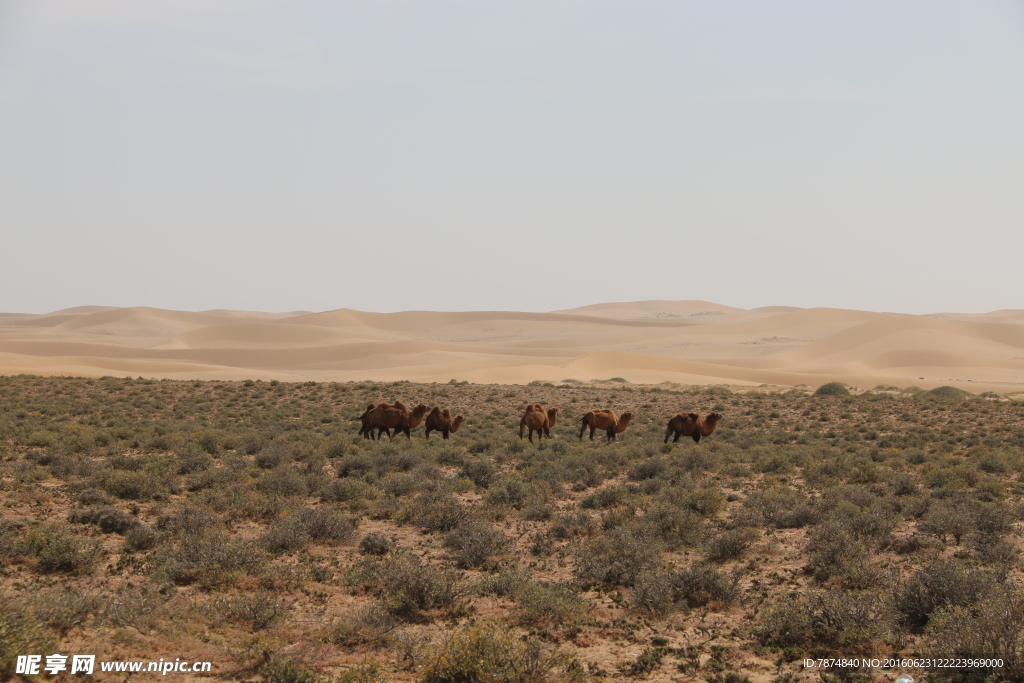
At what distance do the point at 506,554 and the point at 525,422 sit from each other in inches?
424

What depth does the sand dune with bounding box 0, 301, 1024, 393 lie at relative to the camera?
203ft

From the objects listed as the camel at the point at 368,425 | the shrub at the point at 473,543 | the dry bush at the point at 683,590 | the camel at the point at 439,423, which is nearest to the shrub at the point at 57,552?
the shrub at the point at 473,543

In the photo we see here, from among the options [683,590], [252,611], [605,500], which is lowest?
[605,500]

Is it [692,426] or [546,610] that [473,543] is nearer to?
[546,610]

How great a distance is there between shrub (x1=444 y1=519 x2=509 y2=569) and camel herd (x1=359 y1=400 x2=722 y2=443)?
32.6ft

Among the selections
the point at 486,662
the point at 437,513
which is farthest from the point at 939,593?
the point at 437,513

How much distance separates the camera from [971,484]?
1366cm

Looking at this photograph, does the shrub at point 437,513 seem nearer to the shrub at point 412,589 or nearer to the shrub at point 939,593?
the shrub at point 412,589

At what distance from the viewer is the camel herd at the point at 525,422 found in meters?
19.8

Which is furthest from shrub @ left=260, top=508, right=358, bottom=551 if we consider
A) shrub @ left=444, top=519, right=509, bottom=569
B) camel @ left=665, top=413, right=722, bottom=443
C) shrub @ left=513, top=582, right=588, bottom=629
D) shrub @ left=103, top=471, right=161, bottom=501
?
camel @ left=665, top=413, right=722, bottom=443

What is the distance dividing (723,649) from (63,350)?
9762cm

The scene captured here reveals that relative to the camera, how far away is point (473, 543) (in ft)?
30.6

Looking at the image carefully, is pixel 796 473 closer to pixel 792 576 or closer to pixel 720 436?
pixel 720 436

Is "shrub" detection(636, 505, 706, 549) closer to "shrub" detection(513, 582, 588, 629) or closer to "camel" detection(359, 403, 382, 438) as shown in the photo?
"shrub" detection(513, 582, 588, 629)
